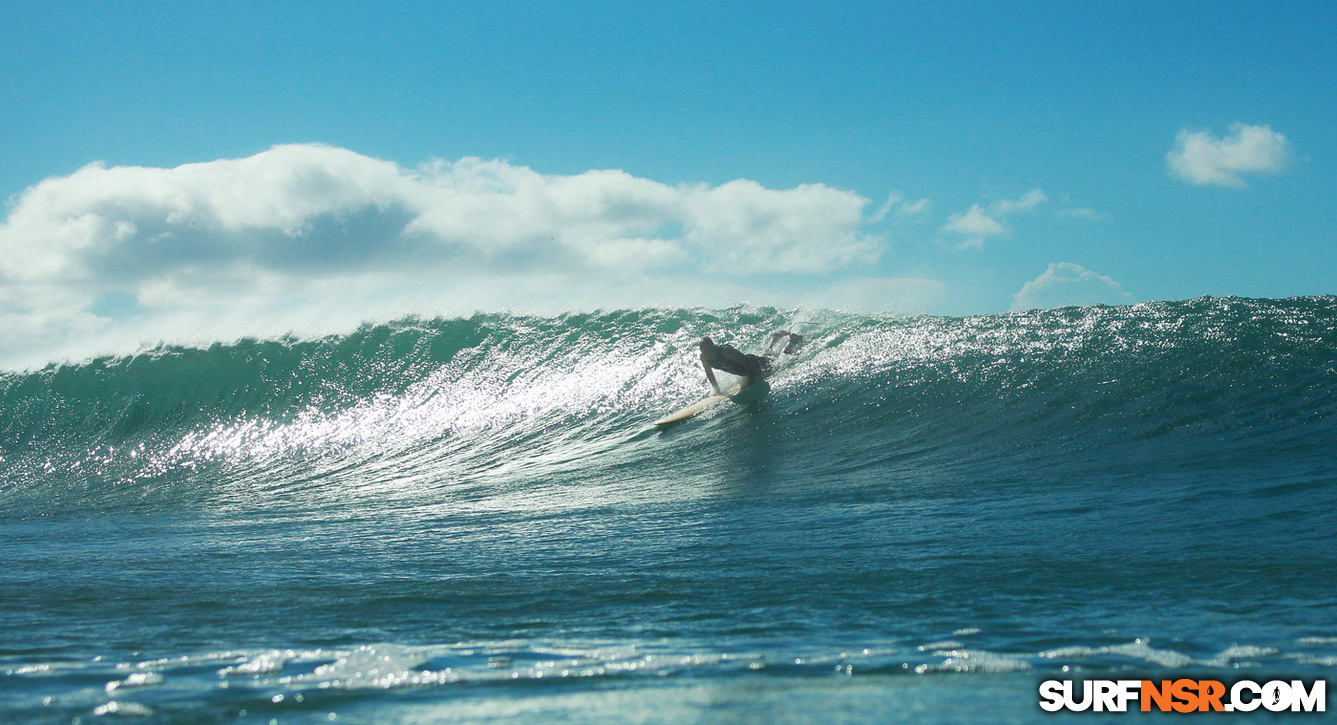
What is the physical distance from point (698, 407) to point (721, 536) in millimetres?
5749

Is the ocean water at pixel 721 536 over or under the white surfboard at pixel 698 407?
under

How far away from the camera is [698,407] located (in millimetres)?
10727

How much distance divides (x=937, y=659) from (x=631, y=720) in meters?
1.05

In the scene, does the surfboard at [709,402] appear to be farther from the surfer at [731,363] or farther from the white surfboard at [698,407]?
the surfer at [731,363]

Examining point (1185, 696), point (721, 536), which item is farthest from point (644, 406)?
point (1185, 696)

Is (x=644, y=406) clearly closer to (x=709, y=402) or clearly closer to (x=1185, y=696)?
(x=709, y=402)

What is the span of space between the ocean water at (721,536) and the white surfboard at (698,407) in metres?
0.28

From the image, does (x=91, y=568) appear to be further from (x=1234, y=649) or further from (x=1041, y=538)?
(x=1234, y=649)

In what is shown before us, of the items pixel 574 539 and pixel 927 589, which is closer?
pixel 927 589

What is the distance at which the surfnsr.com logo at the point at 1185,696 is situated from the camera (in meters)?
2.24

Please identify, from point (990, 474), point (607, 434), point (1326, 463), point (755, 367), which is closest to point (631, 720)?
point (990, 474)

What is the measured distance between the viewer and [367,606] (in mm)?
3725

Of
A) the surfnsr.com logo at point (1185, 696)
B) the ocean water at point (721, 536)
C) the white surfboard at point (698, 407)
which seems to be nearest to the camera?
the surfnsr.com logo at point (1185, 696)

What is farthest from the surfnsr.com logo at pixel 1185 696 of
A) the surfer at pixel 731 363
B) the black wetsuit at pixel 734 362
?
the black wetsuit at pixel 734 362
